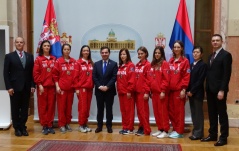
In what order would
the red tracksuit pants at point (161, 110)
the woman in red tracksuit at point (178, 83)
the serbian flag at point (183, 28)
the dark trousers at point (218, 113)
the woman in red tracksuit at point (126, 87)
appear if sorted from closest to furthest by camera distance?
1. the dark trousers at point (218, 113)
2. the woman in red tracksuit at point (178, 83)
3. the red tracksuit pants at point (161, 110)
4. the woman in red tracksuit at point (126, 87)
5. the serbian flag at point (183, 28)

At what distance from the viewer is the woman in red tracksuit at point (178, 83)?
4.88 metres

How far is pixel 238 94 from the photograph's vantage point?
228 inches

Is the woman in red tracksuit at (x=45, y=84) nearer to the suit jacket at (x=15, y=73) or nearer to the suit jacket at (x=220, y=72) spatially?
the suit jacket at (x=15, y=73)

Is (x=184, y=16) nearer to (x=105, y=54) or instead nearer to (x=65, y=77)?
(x=105, y=54)

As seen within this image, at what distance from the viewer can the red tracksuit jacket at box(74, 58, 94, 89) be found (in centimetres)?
525

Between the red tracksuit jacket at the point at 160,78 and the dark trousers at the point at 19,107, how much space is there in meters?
2.04

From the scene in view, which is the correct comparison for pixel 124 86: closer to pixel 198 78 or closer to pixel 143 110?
pixel 143 110

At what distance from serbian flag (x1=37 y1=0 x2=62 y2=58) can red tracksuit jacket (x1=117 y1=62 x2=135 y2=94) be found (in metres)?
1.32

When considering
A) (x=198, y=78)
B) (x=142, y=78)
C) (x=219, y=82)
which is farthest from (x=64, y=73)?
(x=219, y=82)

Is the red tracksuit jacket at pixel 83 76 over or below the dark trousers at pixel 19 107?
over

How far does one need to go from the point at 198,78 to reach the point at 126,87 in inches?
45.4

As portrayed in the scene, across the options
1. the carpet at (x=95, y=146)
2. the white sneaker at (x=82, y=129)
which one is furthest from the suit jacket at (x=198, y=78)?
the white sneaker at (x=82, y=129)

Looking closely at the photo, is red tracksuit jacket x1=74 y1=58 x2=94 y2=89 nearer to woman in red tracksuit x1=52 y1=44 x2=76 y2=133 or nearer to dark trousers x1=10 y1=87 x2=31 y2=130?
woman in red tracksuit x1=52 y1=44 x2=76 y2=133

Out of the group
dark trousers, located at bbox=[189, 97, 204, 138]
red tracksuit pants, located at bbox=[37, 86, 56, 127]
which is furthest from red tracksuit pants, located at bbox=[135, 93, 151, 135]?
red tracksuit pants, located at bbox=[37, 86, 56, 127]
